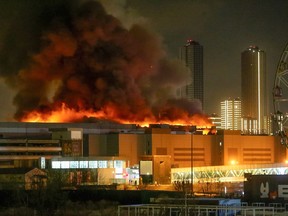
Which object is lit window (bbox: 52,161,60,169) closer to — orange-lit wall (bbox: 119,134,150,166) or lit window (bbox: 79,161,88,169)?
lit window (bbox: 79,161,88,169)

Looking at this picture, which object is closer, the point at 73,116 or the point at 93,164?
the point at 93,164

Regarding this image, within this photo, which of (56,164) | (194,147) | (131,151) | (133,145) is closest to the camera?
(56,164)

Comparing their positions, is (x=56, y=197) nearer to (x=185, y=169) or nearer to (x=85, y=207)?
(x=85, y=207)

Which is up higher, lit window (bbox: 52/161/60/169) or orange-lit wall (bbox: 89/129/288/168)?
orange-lit wall (bbox: 89/129/288/168)

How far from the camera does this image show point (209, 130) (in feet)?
336

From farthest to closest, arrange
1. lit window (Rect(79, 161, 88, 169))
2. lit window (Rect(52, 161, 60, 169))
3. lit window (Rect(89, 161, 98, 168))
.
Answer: lit window (Rect(52, 161, 60, 169))
lit window (Rect(89, 161, 98, 168))
lit window (Rect(79, 161, 88, 169))

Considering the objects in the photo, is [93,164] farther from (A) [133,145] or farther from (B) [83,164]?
(A) [133,145]

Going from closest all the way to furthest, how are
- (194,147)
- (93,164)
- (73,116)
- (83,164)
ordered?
(83,164) < (93,164) < (194,147) < (73,116)

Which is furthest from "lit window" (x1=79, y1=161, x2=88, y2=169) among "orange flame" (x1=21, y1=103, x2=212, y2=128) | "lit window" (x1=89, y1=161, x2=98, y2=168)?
"orange flame" (x1=21, y1=103, x2=212, y2=128)

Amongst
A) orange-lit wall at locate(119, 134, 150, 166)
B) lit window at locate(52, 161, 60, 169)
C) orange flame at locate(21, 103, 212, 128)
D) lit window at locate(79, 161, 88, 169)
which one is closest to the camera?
lit window at locate(79, 161, 88, 169)

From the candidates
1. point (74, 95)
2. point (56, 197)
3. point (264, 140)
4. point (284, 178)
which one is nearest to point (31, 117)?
point (74, 95)

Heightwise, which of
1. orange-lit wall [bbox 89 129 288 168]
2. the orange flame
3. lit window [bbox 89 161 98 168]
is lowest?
lit window [bbox 89 161 98 168]

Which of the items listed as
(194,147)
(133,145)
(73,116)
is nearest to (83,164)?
(133,145)

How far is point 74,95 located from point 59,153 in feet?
38.1
